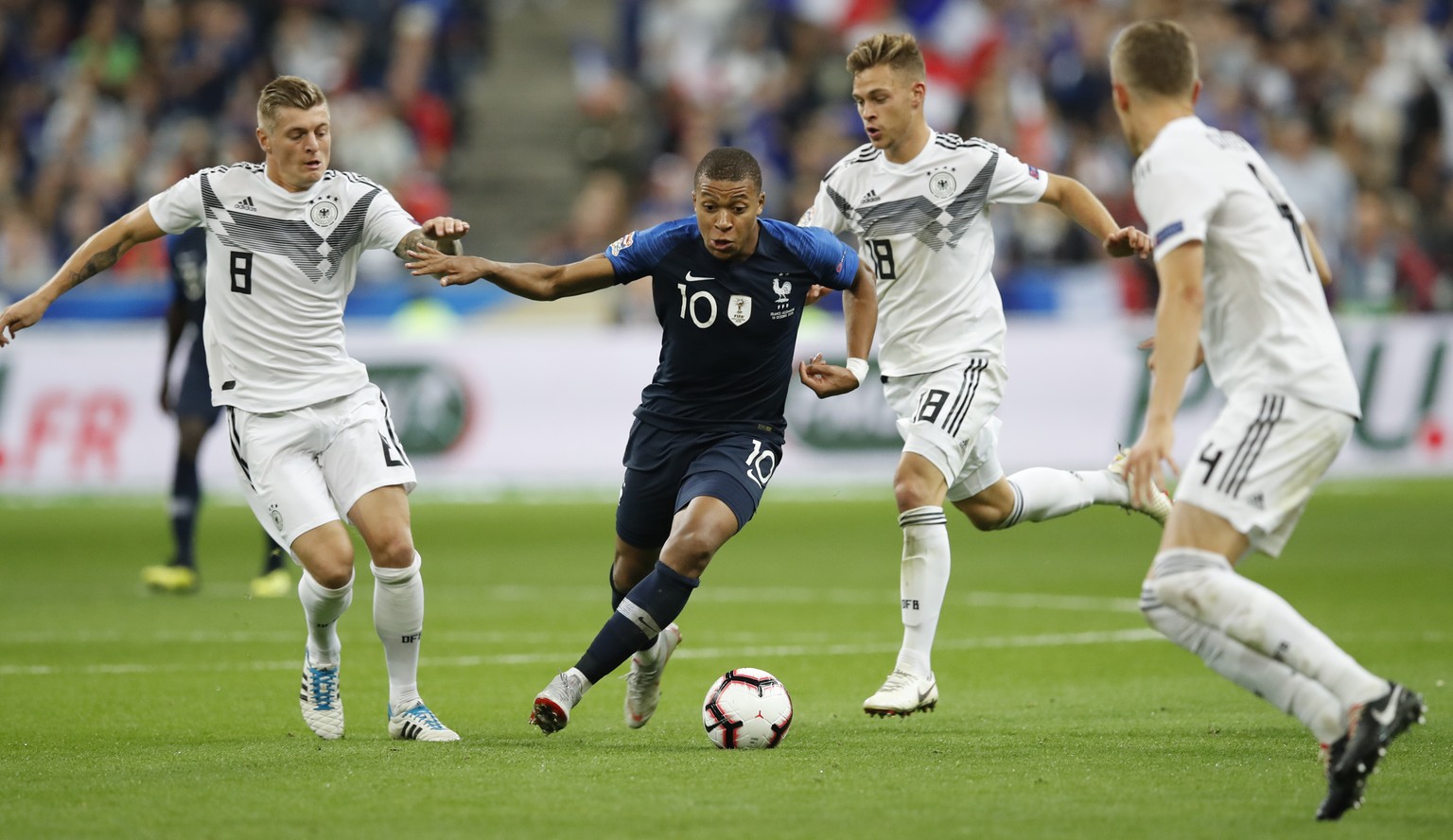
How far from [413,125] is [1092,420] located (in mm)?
10129

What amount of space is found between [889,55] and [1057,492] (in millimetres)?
2231

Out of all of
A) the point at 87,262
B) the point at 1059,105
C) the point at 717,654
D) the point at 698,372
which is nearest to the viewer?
the point at 87,262

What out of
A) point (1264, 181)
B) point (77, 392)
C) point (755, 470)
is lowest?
point (77, 392)

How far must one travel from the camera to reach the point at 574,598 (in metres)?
12.6

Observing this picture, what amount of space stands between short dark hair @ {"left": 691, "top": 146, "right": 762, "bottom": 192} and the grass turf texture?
87.0 inches

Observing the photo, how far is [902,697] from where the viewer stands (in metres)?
7.70

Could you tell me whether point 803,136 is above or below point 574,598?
above

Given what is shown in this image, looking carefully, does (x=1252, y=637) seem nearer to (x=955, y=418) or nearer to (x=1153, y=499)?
(x=955, y=418)

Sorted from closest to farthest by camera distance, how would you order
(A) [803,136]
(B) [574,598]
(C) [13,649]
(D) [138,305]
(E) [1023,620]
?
(C) [13,649], (E) [1023,620], (B) [574,598], (D) [138,305], (A) [803,136]

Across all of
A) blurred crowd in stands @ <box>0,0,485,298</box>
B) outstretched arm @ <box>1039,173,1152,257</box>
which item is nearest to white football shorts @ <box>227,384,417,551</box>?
outstretched arm @ <box>1039,173,1152,257</box>

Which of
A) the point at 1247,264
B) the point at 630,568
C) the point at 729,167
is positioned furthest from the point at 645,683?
the point at 1247,264

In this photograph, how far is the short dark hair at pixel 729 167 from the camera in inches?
297

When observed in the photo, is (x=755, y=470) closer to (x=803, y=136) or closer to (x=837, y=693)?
(x=837, y=693)

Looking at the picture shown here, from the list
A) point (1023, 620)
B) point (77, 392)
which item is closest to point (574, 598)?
point (1023, 620)
